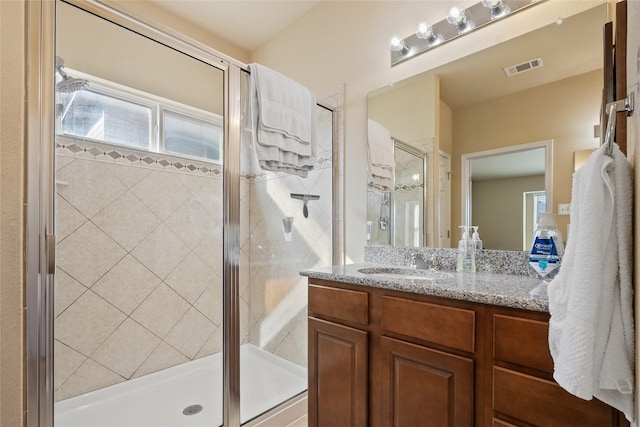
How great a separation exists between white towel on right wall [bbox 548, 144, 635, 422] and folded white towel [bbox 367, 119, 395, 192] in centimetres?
121

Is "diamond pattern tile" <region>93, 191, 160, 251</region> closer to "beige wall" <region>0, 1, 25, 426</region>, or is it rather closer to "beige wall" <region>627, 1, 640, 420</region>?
"beige wall" <region>0, 1, 25, 426</region>

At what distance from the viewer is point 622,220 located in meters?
0.66

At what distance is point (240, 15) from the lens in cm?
236

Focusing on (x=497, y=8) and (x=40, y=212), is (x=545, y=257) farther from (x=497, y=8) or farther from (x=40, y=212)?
(x=40, y=212)

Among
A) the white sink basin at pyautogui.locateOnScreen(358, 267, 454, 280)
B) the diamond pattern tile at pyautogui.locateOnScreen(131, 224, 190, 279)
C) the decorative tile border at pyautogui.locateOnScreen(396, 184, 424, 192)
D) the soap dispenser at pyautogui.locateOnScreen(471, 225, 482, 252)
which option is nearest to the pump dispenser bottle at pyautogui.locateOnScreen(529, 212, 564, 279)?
the soap dispenser at pyautogui.locateOnScreen(471, 225, 482, 252)

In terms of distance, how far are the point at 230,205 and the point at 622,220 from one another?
1486 mm

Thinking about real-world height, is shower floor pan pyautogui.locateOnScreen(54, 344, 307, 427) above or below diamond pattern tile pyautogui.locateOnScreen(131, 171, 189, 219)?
below

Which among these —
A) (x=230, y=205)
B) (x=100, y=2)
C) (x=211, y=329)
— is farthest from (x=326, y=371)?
(x=100, y=2)

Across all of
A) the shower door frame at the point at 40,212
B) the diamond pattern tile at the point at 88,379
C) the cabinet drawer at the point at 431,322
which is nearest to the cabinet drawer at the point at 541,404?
the cabinet drawer at the point at 431,322

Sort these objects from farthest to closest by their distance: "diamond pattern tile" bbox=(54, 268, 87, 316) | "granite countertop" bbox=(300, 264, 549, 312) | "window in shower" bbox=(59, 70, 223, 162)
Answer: "window in shower" bbox=(59, 70, 223, 162)
"diamond pattern tile" bbox=(54, 268, 87, 316)
"granite countertop" bbox=(300, 264, 549, 312)

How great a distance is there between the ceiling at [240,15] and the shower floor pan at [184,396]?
2376 millimetres

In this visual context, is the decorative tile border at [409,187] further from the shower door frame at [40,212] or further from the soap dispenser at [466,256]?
the shower door frame at [40,212]

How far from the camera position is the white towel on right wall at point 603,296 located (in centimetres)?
64

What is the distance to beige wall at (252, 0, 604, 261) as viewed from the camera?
64.8 inches
